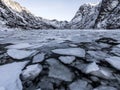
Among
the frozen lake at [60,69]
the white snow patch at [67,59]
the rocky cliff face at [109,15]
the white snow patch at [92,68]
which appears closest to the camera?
the frozen lake at [60,69]

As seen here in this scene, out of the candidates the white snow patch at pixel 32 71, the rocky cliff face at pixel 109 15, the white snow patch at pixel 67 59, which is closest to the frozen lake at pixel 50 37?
the white snow patch at pixel 67 59

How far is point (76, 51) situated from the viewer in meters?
3.65

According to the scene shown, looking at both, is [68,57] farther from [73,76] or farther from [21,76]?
[21,76]

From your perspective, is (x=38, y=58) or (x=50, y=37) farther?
(x=50, y=37)

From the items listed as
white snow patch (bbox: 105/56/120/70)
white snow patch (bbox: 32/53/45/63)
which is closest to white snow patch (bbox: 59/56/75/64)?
white snow patch (bbox: 32/53/45/63)

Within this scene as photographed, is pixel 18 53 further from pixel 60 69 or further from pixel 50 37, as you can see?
pixel 50 37

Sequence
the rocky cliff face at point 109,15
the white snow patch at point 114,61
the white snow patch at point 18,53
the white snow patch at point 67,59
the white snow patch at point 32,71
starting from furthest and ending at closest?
the rocky cliff face at point 109,15 → the white snow patch at point 18,53 → the white snow patch at point 67,59 → the white snow patch at point 114,61 → the white snow patch at point 32,71

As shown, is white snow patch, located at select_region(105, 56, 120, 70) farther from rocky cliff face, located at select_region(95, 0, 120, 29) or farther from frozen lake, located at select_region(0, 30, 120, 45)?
rocky cliff face, located at select_region(95, 0, 120, 29)

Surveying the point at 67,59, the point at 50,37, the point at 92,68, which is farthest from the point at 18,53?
the point at 50,37

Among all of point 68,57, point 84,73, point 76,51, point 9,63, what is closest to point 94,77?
point 84,73

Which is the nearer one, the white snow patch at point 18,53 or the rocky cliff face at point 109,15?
the white snow patch at point 18,53

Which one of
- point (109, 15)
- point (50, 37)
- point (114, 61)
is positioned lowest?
point (109, 15)

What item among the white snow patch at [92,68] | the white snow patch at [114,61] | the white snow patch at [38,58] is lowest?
the white snow patch at [114,61]

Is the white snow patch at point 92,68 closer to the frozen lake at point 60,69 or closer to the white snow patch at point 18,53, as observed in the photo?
the frozen lake at point 60,69
